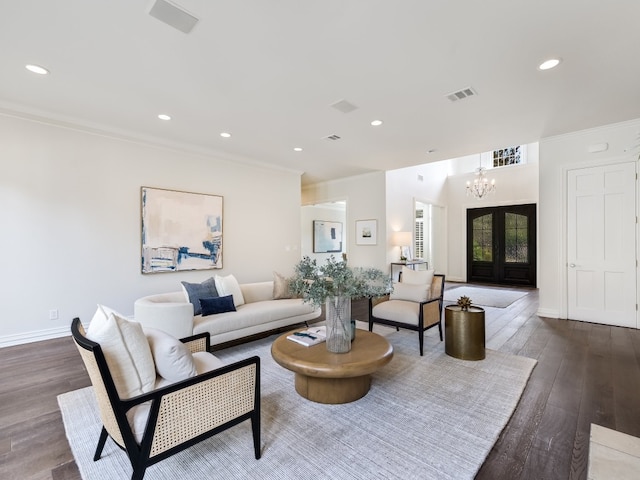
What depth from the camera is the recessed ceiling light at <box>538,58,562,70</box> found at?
2670mm

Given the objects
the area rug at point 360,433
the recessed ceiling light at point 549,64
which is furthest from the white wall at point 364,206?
the area rug at point 360,433

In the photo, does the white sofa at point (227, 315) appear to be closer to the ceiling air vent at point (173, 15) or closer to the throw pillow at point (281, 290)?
the throw pillow at point (281, 290)

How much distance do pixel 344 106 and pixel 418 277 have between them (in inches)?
96.7

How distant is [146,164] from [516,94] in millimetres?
5125

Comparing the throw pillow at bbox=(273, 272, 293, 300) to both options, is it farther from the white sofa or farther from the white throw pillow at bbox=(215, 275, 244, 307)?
the white throw pillow at bbox=(215, 275, 244, 307)

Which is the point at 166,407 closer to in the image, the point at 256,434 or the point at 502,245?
the point at 256,434

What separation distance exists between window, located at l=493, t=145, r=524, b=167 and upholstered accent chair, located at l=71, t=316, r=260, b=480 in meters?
8.96

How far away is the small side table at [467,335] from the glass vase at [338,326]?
1481mm

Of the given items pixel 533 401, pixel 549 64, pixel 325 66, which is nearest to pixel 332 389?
pixel 533 401

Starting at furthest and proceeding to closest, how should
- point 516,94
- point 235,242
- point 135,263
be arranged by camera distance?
point 235,242 → point 135,263 → point 516,94

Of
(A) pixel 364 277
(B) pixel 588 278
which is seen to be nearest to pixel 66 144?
(A) pixel 364 277

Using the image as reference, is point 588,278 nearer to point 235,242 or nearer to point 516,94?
point 516,94

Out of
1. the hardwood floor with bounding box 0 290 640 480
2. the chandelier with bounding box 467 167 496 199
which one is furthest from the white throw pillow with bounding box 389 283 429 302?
the chandelier with bounding box 467 167 496 199

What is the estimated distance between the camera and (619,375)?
281 centimetres
